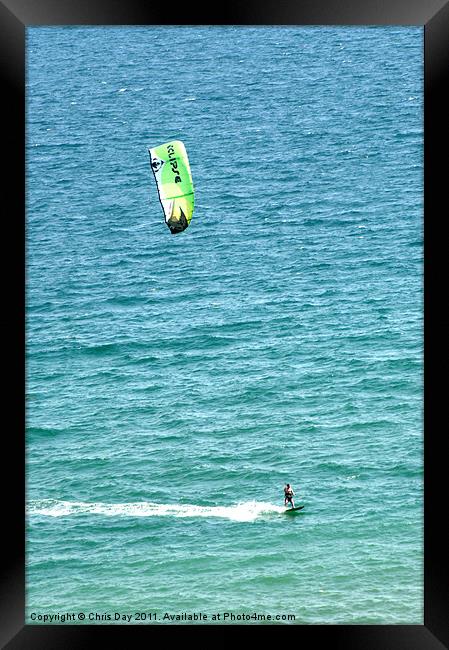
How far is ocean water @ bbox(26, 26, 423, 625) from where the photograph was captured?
33062mm

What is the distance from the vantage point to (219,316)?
168 ft

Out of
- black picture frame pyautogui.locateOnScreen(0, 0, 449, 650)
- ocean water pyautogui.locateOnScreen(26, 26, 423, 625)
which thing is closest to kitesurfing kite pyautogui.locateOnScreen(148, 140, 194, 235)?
ocean water pyautogui.locateOnScreen(26, 26, 423, 625)

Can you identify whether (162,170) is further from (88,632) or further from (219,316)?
(88,632)

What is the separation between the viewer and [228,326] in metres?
50.8

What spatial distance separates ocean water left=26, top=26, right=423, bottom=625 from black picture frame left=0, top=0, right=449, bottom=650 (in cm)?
1366
